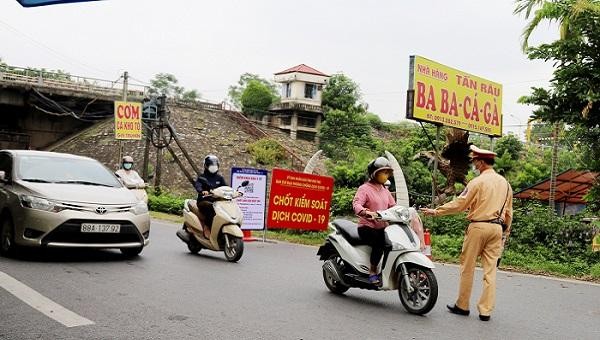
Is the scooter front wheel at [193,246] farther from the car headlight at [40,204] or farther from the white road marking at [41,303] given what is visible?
the white road marking at [41,303]

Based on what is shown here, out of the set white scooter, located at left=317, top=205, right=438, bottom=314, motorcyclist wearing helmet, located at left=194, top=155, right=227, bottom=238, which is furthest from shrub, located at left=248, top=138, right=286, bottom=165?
white scooter, located at left=317, top=205, right=438, bottom=314

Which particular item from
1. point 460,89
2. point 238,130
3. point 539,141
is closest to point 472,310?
point 460,89

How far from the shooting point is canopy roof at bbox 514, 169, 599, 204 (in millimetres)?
22953

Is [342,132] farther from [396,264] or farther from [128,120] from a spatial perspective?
[396,264]

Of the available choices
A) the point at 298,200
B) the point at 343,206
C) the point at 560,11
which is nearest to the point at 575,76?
the point at 560,11

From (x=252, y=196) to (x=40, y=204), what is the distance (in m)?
6.53

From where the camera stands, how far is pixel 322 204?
15055 millimetres

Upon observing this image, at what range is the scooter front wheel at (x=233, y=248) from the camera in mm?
A: 9286

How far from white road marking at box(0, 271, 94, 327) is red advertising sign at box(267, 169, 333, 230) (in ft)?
26.1

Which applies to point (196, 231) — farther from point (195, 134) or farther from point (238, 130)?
point (238, 130)

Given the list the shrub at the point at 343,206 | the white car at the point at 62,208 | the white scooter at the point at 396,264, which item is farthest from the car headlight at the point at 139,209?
the shrub at the point at 343,206

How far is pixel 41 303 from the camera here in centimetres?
551

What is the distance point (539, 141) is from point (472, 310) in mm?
45388

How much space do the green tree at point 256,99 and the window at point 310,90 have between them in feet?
16.3
